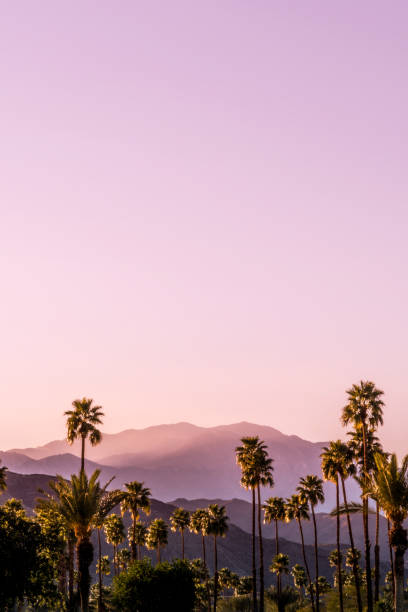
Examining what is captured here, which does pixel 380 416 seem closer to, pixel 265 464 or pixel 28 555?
pixel 265 464

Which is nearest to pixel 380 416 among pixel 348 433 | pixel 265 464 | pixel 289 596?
pixel 348 433

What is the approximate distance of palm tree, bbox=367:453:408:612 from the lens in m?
46.4

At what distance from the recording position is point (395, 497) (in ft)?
152

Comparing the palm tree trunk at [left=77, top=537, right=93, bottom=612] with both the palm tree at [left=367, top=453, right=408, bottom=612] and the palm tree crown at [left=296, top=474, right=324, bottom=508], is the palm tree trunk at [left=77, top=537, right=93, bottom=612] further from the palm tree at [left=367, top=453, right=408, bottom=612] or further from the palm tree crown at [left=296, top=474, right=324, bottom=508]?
the palm tree crown at [left=296, top=474, right=324, bottom=508]

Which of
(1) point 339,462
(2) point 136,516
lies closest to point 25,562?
(1) point 339,462

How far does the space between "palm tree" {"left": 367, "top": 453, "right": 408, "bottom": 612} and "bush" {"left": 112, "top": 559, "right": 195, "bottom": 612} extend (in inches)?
844

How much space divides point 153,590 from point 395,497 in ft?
82.5

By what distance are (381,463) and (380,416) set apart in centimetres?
2600

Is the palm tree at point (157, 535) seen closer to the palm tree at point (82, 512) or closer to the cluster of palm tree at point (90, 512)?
the cluster of palm tree at point (90, 512)

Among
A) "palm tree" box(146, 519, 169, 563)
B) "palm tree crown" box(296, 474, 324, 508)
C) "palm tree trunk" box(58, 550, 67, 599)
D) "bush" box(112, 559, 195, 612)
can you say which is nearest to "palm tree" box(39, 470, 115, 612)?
"palm tree trunk" box(58, 550, 67, 599)

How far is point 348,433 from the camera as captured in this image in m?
75.2

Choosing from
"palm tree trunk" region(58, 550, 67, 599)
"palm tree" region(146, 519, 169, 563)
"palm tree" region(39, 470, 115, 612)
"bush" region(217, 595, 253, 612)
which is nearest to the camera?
"palm tree" region(39, 470, 115, 612)

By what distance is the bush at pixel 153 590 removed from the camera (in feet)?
200

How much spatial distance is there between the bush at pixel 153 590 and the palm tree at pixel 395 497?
21.4m
